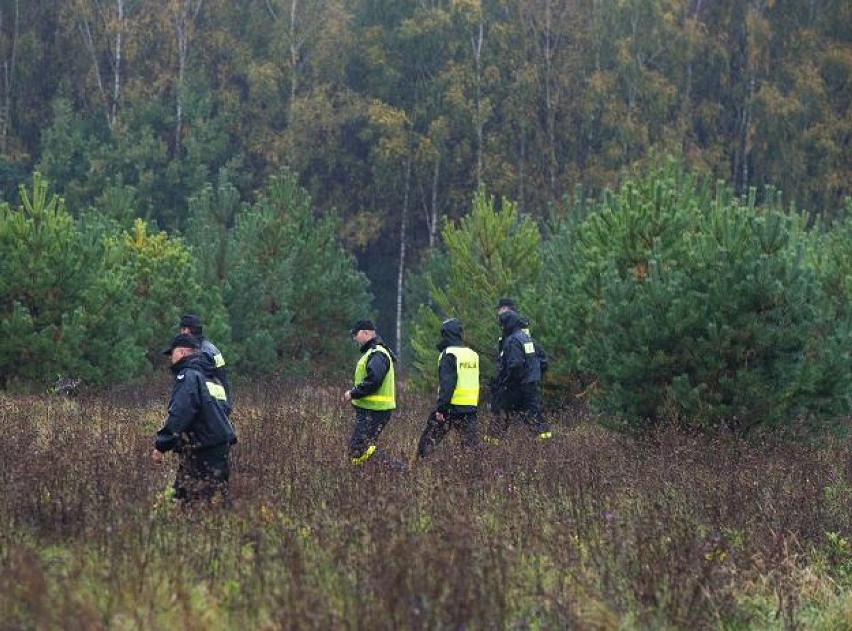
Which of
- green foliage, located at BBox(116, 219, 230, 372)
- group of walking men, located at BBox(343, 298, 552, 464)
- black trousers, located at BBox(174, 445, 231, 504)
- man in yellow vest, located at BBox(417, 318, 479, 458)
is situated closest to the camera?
black trousers, located at BBox(174, 445, 231, 504)

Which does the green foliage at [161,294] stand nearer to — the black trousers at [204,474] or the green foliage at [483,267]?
the green foliage at [483,267]

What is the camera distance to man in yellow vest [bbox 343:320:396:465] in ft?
33.9

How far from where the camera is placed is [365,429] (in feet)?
34.4

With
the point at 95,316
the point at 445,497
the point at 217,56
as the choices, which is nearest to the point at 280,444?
the point at 445,497

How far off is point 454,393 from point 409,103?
27.8 m

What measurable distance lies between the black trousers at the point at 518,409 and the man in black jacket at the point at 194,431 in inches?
214

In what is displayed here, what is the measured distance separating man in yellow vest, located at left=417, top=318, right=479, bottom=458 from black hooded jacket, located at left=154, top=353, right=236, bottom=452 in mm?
3578

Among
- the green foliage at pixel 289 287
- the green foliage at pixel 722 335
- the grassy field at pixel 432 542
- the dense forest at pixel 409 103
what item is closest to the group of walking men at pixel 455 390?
the grassy field at pixel 432 542

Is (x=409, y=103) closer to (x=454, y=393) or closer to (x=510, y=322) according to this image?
(x=510, y=322)

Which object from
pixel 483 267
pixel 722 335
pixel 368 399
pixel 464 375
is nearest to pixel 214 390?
pixel 368 399

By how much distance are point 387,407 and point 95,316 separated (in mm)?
8549

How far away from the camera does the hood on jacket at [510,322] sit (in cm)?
1279

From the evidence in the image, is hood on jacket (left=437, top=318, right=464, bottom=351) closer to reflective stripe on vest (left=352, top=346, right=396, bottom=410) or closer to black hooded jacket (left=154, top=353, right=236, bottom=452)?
reflective stripe on vest (left=352, top=346, right=396, bottom=410)

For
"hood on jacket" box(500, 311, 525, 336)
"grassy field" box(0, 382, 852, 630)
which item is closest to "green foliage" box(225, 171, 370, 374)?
"hood on jacket" box(500, 311, 525, 336)
